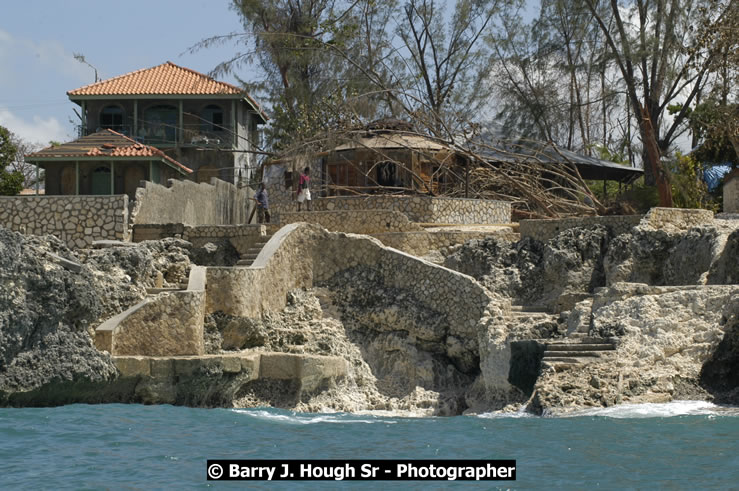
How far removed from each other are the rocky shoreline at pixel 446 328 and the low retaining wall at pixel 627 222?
0.76ft

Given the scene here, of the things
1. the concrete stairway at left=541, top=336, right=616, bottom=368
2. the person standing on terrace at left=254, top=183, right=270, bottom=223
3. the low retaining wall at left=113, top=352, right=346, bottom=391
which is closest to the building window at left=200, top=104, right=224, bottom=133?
the person standing on terrace at left=254, top=183, right=270, bottom=223

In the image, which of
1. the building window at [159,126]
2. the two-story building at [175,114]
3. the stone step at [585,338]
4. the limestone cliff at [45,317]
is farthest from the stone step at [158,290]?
the building window at [159,126]

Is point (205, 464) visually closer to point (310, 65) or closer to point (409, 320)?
point (409, 320)

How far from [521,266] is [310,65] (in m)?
15.8

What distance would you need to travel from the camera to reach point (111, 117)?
122 feet

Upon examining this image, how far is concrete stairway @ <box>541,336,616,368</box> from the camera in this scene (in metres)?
16.1

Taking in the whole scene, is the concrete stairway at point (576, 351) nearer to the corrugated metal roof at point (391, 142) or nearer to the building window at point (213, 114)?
the corrugated metal roof at point (391, 142)

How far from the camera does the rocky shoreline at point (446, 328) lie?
634 inches

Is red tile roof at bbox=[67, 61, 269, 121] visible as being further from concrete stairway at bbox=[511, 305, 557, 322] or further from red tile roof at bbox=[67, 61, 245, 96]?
concrete stairway at bbox=[511, 305, 557, 322]

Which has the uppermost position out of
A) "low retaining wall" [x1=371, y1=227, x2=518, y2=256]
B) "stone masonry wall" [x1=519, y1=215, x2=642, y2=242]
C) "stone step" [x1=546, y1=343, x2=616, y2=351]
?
"stone masonry wall" [x1=519, y1=215, x2=642, y2=242]

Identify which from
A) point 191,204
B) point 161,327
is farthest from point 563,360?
point 191,204

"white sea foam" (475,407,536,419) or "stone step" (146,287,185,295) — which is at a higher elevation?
"stone step" (146,287,185,295)

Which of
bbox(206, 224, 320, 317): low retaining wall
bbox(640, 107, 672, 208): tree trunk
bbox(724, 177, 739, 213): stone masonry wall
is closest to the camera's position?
bbox(206, 224, 320, 317): low retaining wall

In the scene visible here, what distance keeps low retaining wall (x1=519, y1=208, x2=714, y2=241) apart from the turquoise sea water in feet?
22.7
